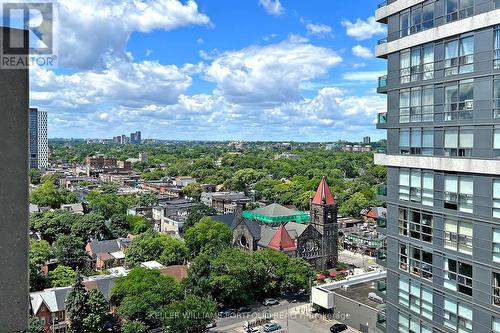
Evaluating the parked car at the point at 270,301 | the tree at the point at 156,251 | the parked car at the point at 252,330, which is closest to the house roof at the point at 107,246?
the tree at the point at 156,251

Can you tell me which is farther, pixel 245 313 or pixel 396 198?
pixel 245 313

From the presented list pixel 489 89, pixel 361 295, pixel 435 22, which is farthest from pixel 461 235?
pixel 361 295

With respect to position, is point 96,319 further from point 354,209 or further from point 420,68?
point 354,209

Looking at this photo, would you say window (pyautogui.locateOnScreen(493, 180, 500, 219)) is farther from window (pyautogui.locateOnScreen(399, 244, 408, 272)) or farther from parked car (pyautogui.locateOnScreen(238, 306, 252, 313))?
parked car (pyautogui.locateOnScreen(238, 306, 252, 313))

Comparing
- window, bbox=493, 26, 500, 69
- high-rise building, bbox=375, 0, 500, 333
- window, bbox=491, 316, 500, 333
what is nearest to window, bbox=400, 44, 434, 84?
high-rise building, bbox=375, 0, 500, 333

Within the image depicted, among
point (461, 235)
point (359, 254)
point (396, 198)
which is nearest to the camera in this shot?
point (461, 235)

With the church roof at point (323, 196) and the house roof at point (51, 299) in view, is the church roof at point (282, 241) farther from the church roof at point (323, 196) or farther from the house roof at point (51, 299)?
the house roof at point (51, 299)

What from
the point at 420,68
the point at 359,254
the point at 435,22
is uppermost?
the point at 435,22
